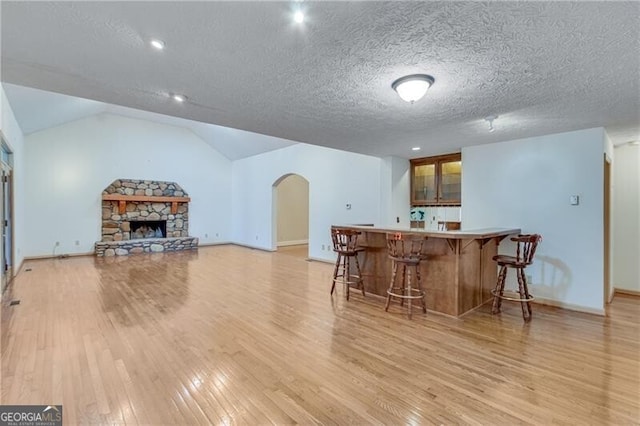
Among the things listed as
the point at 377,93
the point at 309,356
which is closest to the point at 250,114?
the point at 377,93

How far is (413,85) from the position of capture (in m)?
2.38

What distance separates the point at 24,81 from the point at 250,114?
75.7 inches

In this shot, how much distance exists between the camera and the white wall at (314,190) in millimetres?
6406

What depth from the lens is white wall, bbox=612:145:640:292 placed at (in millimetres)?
4660

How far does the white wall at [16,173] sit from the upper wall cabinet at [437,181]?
668cm

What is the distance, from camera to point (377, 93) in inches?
109

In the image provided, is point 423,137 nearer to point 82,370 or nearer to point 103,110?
point 82,370

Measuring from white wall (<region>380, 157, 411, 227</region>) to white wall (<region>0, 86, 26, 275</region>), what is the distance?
233 inches

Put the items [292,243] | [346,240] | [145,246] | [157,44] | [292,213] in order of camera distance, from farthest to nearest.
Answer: [292,213] → [292,243] → [145,246] → [346,240] → [157,44]

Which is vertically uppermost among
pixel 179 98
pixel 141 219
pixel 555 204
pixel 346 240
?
pixel 179 98

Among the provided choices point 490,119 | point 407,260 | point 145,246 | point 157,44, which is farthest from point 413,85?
point 145,246

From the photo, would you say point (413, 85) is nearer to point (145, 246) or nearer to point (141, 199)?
point (145, 246)

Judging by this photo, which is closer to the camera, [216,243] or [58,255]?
[58,255]

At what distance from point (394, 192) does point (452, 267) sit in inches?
95.8
